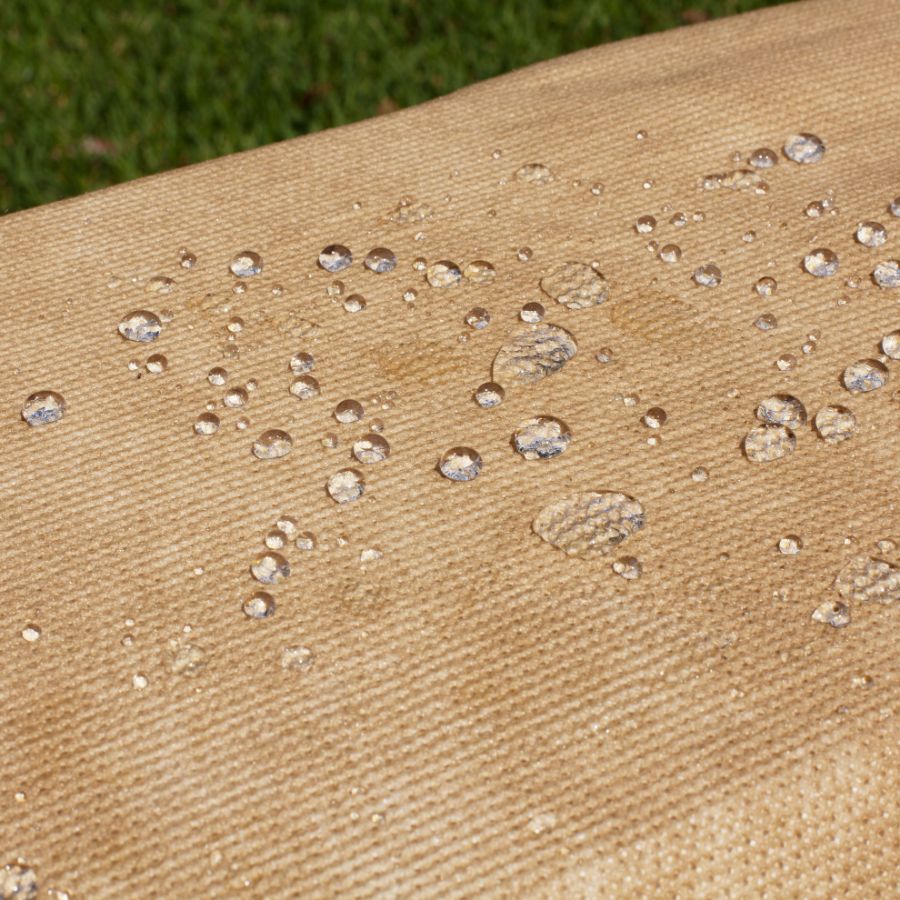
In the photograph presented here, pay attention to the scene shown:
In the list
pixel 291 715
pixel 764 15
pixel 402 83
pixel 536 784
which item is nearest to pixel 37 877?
pixel 291 715

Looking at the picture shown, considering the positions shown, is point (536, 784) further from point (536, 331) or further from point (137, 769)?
point (536, 331)

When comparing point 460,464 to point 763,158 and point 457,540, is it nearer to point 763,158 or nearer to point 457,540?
point 457,540

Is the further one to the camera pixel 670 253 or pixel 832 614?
pixel 670 253

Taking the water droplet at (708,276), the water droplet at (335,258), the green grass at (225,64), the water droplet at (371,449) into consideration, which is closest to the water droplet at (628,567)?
the water droplet at (371,449)

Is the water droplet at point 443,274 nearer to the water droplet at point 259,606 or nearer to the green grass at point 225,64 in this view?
the water droplet at point 259,606

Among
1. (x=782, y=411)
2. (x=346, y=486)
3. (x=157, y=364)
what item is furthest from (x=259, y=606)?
(x=782, y=411)

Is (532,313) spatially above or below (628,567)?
above
